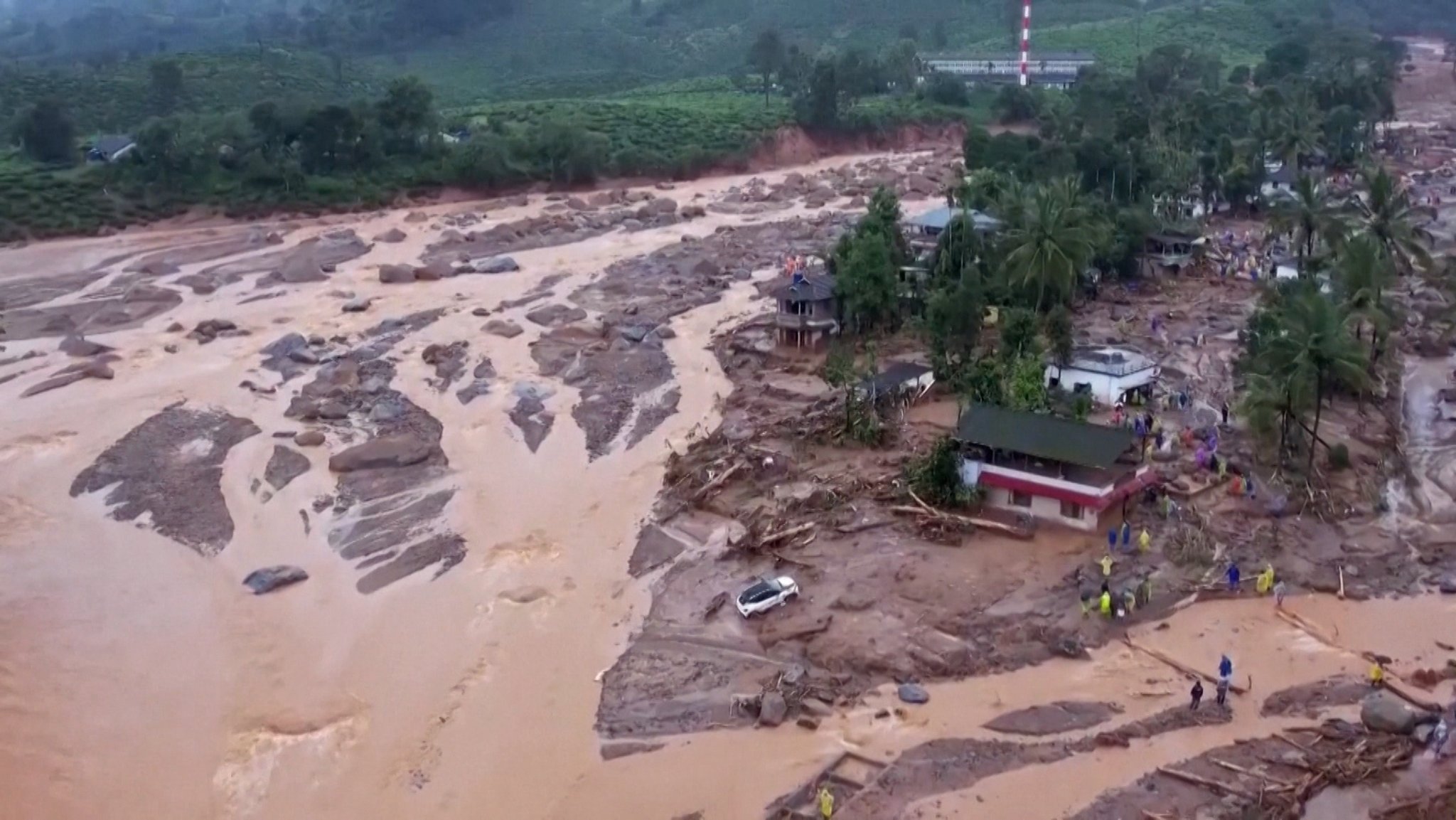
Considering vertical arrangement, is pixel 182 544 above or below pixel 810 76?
below

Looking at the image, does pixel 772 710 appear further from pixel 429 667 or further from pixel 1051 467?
pixel 1051 467

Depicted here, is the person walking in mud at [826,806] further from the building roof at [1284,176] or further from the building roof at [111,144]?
the building roof at [111,144]

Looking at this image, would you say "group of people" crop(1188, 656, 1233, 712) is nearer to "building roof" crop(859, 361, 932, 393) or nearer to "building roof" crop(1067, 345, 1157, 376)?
"building roof" crop(859, 361, 932, 393)

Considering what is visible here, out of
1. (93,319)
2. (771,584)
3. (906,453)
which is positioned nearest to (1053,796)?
(771,584)

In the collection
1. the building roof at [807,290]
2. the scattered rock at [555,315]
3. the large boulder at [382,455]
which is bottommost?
the large boulder at [382,455]

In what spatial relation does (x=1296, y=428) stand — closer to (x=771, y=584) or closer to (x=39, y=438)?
(x=771, y=584)

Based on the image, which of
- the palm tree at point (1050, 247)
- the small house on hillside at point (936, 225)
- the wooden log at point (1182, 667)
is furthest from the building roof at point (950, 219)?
the wooden log at point (1182, 667)
